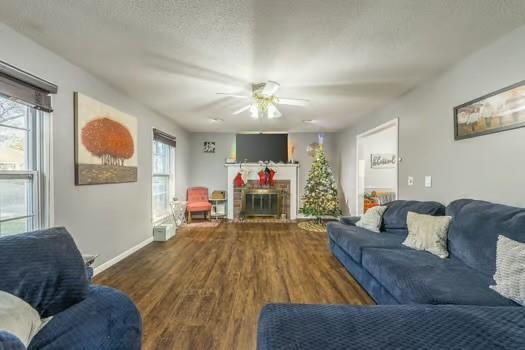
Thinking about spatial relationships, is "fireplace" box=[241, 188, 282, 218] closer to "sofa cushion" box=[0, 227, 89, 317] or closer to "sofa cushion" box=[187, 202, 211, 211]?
"sofa cushion" box=[187, 202, 211, 211]

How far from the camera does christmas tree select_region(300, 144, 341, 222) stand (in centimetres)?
597

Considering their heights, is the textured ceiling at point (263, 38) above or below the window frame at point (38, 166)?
above

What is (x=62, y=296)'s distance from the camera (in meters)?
1.21

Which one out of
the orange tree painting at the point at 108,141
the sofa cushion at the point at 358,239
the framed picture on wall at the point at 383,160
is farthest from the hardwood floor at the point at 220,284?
the framed picture on wall at the point at 383,160

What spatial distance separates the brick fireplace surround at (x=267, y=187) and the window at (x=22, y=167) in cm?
451

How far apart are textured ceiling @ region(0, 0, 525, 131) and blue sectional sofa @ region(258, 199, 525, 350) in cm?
150

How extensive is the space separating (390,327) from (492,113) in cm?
222

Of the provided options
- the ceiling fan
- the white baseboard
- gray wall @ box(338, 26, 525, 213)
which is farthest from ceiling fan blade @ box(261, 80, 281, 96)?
the white baseboard

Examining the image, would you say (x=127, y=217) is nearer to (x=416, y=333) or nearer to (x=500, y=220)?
(x=416, y=333)

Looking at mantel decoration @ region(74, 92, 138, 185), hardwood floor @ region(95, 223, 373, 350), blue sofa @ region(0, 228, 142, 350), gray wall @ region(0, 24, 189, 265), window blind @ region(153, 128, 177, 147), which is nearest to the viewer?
blue sofa @ region(0, 228, 142, 350)

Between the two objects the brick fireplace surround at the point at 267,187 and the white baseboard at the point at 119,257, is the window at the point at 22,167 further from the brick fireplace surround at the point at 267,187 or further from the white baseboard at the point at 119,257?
the brick fireplace surround at the point at 267,187

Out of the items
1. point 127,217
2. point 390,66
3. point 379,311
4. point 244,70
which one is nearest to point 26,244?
point 379,311

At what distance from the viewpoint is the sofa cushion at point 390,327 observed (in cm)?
98

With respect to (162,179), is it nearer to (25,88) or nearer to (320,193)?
(25,88)
